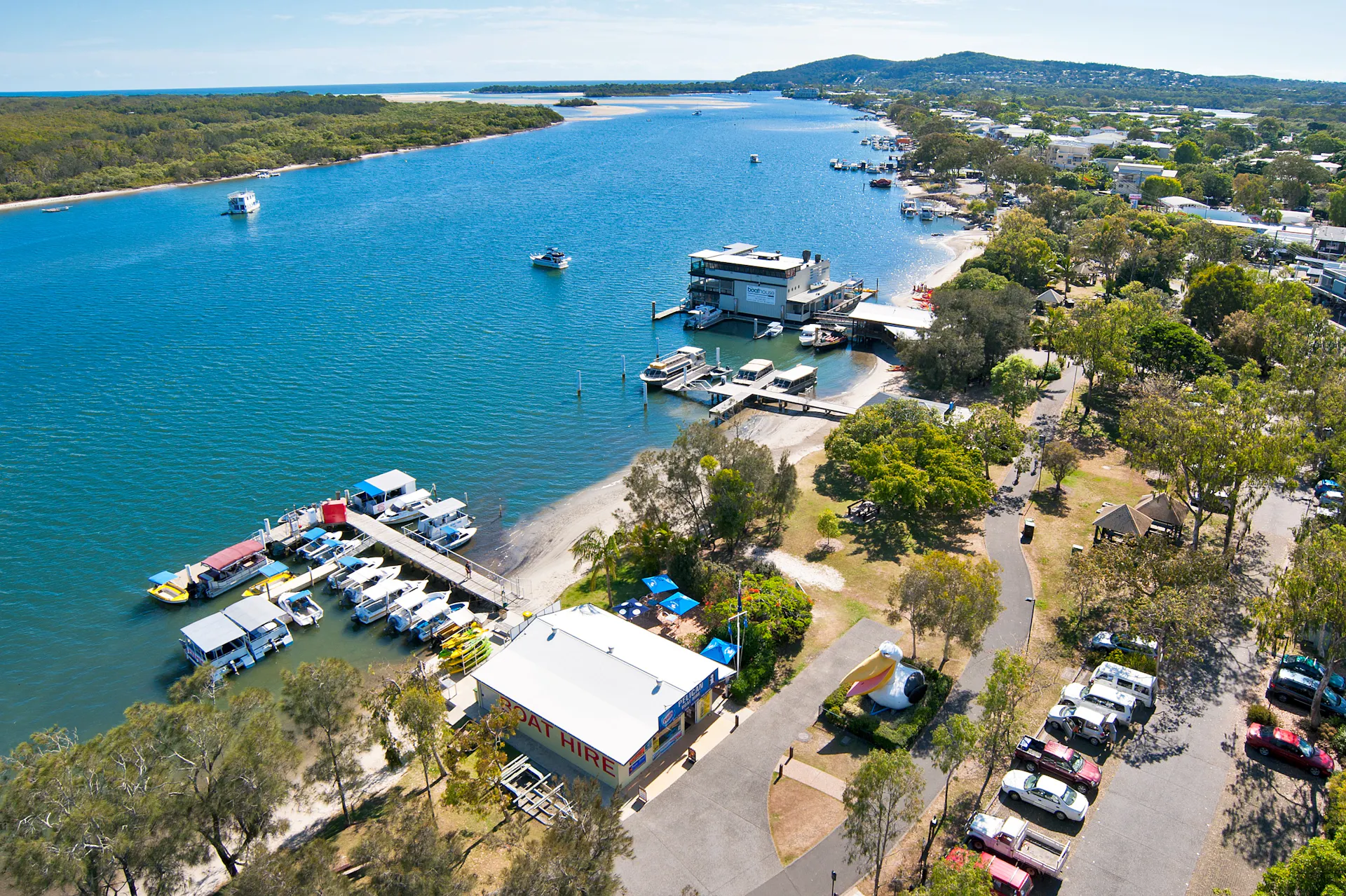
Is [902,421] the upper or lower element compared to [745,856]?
upper

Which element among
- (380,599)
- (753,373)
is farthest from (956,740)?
(753,373)

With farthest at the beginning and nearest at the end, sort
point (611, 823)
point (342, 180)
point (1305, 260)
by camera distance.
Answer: point (342, 180) → point (1305, 260) → point (611, 823)

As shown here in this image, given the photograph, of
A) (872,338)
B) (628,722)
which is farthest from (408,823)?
(872,338)

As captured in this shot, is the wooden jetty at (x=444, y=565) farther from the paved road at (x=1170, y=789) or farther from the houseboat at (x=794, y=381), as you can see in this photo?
the houseboat at (x=794, y=381)

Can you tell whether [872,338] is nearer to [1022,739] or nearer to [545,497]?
[545,497]

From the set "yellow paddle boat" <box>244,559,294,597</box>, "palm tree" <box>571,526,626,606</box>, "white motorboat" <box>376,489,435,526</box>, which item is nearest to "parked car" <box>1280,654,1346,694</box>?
"palm tree" <box>571,526,626,606</box>

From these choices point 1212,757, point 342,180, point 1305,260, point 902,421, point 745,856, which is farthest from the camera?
point 342,180

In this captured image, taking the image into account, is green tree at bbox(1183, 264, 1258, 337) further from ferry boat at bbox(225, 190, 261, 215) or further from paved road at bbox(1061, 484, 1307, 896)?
ferry boat at bbox(225, 190, 261, 215)
